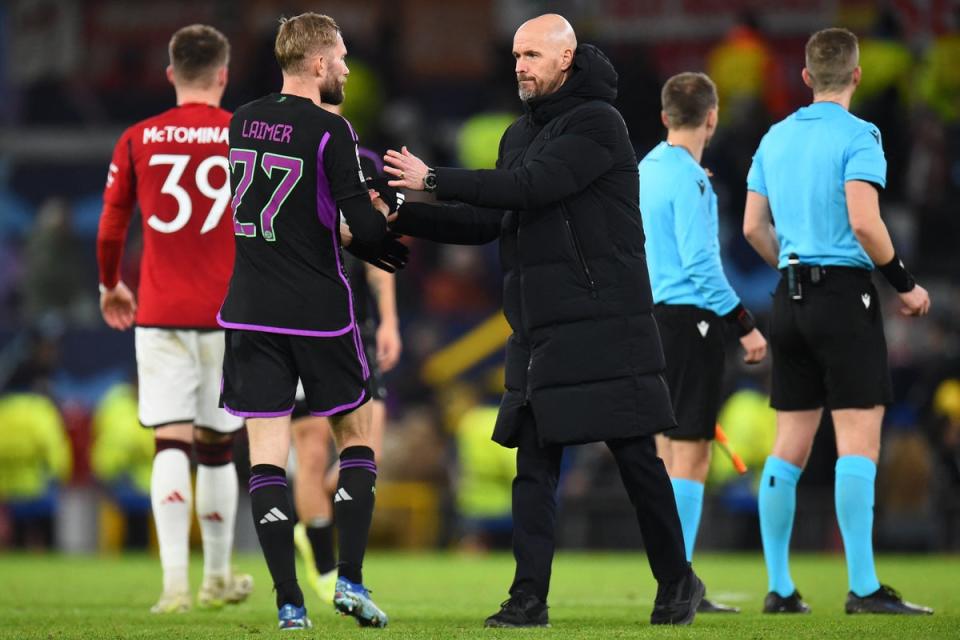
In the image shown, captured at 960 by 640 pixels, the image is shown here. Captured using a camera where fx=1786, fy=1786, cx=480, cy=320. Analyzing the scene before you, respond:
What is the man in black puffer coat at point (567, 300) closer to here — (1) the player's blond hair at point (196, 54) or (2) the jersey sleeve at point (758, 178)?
(2) the jersey sleeve at point (758, 178)

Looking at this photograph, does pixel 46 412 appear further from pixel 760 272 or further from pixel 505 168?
pixel 505 168

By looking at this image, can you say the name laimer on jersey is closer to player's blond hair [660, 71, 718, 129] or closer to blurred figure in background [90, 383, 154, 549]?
player's blond hair [660, 71, 718, 129]

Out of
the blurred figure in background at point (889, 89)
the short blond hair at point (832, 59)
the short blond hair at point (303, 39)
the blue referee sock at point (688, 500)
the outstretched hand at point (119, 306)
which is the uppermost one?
the blurred figure in background at point (889, 89)

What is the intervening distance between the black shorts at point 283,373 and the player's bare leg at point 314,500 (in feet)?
7.71

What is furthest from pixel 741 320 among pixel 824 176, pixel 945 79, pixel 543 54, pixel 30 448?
pixel 945 79

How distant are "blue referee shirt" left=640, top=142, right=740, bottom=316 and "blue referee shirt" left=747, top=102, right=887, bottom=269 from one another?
1.17ft

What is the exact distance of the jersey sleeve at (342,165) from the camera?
6559mm

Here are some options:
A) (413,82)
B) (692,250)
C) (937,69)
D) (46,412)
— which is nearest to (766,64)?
(937,69)

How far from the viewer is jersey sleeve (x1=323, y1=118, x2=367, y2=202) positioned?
258 inches

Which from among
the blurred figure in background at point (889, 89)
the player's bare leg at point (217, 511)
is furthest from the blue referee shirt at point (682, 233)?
the blurred figure in background at point (889, 89)

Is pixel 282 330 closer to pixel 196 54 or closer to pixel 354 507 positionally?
pixel 354 507

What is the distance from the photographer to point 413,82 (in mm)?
21969

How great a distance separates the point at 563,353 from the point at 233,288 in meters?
1.27

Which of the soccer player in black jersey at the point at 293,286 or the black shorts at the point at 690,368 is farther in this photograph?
the black shorts at the point at 690,368
